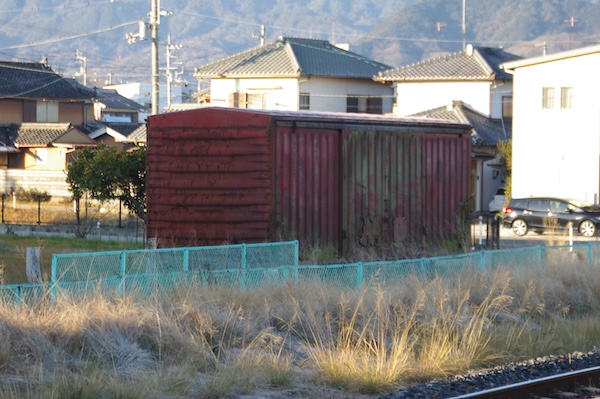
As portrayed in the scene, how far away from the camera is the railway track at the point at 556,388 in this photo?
10.6 meters

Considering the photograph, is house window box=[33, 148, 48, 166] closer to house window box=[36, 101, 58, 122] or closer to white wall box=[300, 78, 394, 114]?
house window box=[36, 101, 58, 122]

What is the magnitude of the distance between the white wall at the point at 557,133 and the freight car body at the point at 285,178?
19.8m

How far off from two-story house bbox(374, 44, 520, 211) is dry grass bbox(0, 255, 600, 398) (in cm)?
3339

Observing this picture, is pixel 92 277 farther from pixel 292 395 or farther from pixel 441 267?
pixel 441 267

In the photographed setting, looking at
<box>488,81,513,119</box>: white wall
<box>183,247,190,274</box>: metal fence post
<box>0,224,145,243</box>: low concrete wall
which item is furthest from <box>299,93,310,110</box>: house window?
<box>183,247,190,274</box>: metal fence post

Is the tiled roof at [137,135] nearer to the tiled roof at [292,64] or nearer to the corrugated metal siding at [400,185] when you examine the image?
the tiled roof at [292,64]

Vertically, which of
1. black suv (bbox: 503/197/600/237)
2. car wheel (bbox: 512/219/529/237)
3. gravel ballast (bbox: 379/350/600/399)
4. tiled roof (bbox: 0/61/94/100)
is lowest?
gravel ballast (bbox: 379/350/600/399)

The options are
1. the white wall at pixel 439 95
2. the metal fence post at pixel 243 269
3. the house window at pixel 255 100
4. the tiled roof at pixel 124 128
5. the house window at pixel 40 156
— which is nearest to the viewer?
the metal fence post at pixel 243 269

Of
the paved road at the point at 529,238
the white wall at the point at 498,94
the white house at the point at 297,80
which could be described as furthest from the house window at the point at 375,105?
the paved road at the point at 529,238

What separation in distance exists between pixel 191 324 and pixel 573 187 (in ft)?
103

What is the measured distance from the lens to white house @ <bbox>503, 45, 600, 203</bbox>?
4053cm

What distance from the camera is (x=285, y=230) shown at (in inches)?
764

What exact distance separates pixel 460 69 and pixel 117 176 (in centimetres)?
2841

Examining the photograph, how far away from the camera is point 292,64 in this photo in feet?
180
